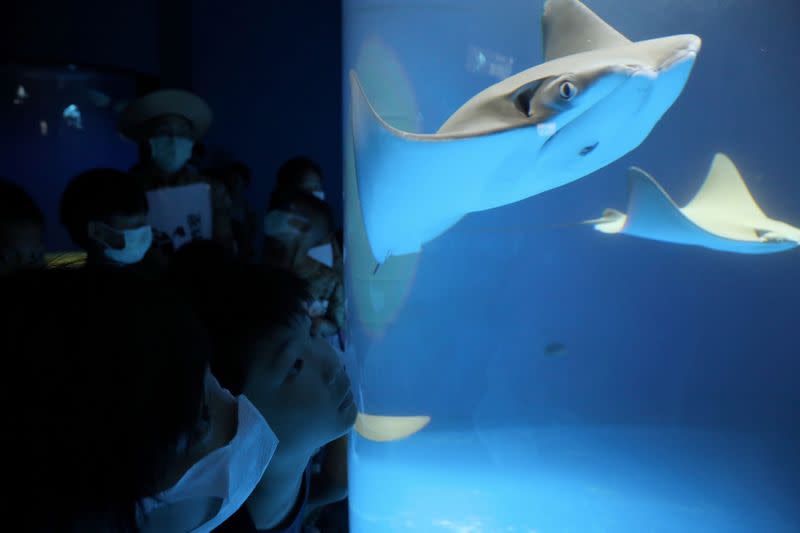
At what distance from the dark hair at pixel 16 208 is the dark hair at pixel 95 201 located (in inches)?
3.4

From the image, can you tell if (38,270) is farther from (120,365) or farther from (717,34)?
(717,34)

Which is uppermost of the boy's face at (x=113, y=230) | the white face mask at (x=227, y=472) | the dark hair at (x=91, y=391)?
the boy's face at (x=113, y=230)

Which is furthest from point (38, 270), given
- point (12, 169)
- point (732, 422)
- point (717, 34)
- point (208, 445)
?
point (12, 169)

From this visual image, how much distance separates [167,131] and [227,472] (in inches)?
79.9

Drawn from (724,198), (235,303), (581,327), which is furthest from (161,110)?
(724,198)

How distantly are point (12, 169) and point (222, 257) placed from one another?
3129 mm

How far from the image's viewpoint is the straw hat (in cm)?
244

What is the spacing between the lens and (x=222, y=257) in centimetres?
94

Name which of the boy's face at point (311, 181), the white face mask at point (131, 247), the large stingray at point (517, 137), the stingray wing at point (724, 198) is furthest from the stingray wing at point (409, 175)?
the boy's face at point (311, 181)

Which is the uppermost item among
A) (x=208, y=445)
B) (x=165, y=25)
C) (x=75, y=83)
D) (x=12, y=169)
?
(x=165, y=25)

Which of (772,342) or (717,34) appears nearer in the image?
(717,34)

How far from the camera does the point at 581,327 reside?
1.68 meters

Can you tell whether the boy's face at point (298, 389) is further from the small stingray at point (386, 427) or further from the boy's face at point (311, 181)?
the boy's face at point (311, 181)

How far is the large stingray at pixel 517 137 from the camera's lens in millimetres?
1029
